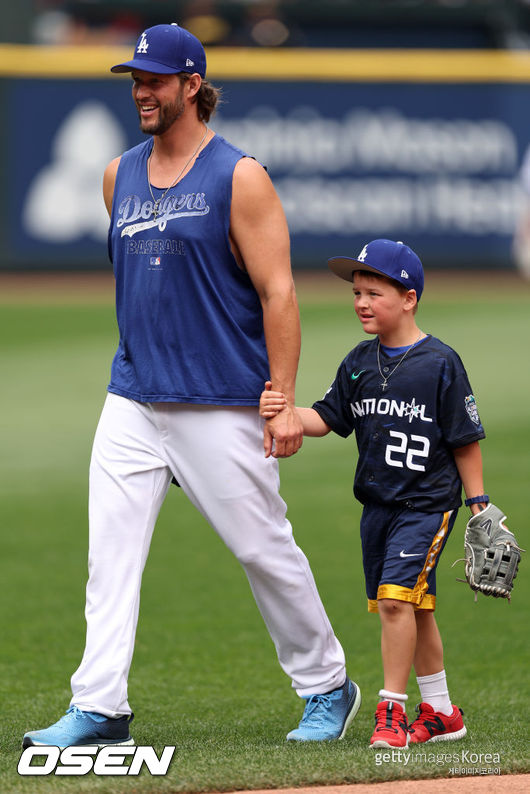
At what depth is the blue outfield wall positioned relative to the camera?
20938 mm

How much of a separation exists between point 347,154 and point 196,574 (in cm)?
1487

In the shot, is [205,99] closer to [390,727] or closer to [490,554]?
[490,554]

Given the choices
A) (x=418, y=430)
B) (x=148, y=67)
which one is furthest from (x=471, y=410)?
(x=148, y=67)

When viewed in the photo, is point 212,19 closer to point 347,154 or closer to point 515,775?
point 347,154

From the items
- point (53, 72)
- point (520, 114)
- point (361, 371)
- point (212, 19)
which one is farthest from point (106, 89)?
point (361, 371)

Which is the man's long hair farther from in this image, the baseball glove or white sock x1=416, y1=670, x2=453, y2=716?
white sock x1=416, y1=670, x2=453, y2=716

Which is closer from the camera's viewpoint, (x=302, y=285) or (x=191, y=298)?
→ (x=191, y=298)

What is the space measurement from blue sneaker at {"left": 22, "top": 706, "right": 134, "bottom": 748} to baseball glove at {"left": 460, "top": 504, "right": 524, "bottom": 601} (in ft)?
3.67

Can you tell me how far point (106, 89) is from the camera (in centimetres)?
Answer: 2114

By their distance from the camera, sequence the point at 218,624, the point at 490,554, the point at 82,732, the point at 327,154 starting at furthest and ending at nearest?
the point at 327,154, the point at 218,624, the point at 490,554, the point at 82,732

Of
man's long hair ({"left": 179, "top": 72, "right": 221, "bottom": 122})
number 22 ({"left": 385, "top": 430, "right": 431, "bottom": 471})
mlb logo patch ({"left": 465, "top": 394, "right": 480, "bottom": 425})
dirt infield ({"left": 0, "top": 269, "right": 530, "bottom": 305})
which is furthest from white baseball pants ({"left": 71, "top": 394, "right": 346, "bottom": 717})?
dirt infield ({"left": 0, "top": 269, "right": 530, "bottom": 305})

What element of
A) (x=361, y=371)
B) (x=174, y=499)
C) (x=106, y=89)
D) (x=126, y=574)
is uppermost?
(x=106, y=89)

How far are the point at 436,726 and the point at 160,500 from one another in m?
1.12

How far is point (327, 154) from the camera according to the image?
21344 millimetres
